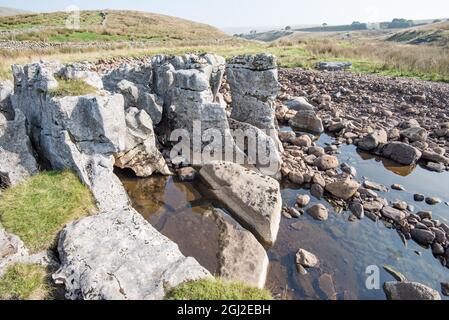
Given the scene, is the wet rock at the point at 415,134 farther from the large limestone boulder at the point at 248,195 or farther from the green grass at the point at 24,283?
the green grass at the point at 24,283

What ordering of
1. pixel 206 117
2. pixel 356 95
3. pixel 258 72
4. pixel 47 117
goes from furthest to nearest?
1. pixel 356 95
2. pixel 258 72
3. pixel 206 117
4. pixel 47 117

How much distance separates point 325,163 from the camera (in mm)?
14242

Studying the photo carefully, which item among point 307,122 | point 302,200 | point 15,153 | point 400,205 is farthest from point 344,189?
point 15,153

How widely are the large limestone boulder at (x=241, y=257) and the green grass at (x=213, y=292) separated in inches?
57.9

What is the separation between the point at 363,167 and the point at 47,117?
42.0ft

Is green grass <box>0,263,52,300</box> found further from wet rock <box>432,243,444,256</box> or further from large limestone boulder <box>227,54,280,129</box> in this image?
large limestone boulder <box>227,54,280,129</box>

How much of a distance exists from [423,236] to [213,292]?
7.36 meters

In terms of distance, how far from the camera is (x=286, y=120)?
20.1 meters

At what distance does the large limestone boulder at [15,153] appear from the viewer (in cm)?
966

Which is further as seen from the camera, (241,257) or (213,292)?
(241,257)

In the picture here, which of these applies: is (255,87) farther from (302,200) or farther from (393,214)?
(393,214)

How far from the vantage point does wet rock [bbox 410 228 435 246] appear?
1003cm
